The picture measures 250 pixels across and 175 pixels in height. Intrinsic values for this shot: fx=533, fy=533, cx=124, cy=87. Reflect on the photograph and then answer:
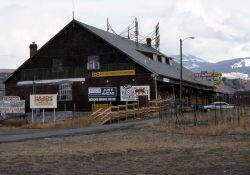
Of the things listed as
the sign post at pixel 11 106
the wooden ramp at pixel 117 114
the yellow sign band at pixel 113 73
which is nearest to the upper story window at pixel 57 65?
the yellow sign band at pixel 113 73

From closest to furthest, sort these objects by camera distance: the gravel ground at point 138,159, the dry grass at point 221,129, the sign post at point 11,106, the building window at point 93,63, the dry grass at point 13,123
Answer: the gravel ground at point 138,159, the dry grass at point 221,129, the dry grass at point 13,123, the sign post at point 11,106, the building window at point 93,63

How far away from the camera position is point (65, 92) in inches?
2375

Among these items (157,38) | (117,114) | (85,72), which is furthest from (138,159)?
(157,38)

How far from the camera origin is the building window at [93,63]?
5853cm

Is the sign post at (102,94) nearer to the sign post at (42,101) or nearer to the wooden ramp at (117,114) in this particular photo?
the wooden ramp at (117,114)

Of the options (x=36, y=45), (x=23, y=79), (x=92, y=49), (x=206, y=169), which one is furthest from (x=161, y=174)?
(x=36, y=45)

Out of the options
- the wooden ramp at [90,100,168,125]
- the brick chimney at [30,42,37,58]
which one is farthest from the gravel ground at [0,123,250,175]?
the brick chimney at [30,42,37,58]

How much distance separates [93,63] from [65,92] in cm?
480

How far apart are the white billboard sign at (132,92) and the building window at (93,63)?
4.76m

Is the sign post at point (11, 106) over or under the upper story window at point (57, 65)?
under

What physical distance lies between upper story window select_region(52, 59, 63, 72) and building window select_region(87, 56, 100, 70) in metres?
3.74

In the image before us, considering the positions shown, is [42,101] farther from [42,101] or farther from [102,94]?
[102,94]

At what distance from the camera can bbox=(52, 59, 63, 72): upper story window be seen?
60.9m

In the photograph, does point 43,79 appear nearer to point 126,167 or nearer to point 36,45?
point 36,45
